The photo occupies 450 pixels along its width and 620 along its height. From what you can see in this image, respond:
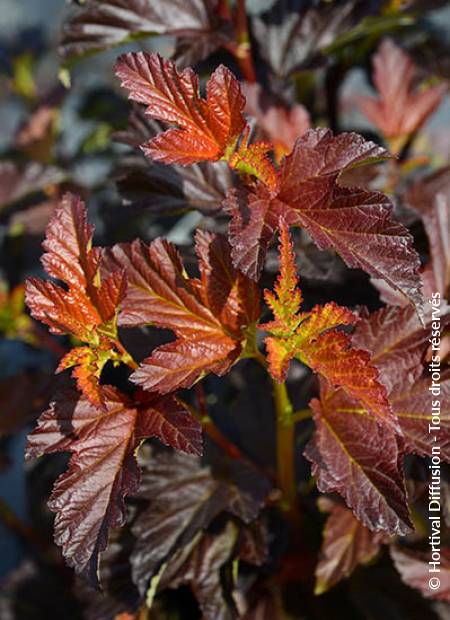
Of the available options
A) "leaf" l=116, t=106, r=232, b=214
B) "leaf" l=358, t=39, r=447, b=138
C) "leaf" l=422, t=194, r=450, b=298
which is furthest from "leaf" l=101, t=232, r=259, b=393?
"leaf" l=358, t=39, r=447, b=138

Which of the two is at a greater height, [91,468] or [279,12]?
[279,12]

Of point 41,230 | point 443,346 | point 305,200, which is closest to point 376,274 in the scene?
point 305,200

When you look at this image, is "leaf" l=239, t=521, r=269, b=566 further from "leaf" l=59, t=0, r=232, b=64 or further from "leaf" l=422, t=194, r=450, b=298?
"leaf" l=59, t=0, r=232, b=64

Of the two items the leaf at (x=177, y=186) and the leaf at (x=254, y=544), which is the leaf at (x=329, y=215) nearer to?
the leaf at (x=177, y=186)

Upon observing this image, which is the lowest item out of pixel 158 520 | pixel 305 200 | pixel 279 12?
pixel 158 520

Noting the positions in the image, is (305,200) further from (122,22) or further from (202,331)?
(122,22)

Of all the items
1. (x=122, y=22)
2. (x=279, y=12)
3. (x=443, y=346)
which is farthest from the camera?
(x=279, y=12)

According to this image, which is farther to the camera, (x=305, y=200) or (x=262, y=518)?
(x=262, y=518)

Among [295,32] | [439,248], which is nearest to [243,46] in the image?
[295,32]
